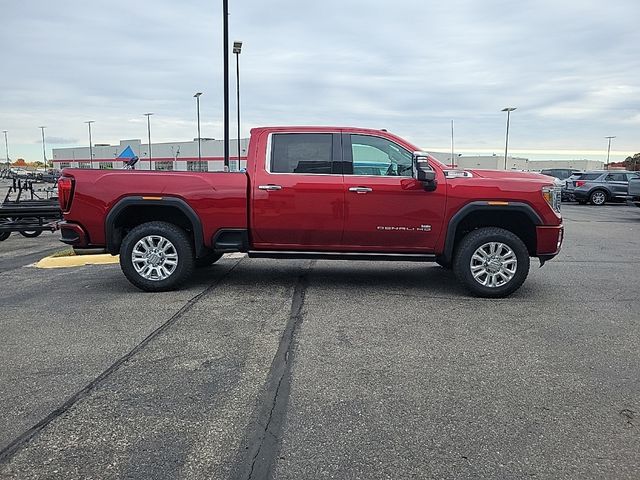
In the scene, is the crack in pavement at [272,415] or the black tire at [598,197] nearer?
the crack in pavement at [272,415]

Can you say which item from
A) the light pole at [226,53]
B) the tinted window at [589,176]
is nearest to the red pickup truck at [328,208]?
the light pole at [226,53]

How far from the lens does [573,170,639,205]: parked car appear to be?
2653 centimetres

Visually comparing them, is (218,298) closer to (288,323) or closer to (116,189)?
(288,323)

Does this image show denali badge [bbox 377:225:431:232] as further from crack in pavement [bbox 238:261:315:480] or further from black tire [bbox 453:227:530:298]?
crack in pavement [bbox 238:261:315:480]

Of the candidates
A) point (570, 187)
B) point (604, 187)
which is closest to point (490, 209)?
point (604, 187)

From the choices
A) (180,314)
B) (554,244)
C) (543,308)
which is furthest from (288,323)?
(554,244)

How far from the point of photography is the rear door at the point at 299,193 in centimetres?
672

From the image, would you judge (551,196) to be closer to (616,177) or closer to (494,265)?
(494,265)

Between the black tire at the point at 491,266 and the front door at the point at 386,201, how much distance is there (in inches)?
16.4

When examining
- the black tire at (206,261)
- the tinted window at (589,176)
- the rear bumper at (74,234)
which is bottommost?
the black tire at (206,261)

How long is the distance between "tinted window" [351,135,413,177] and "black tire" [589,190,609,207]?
76.9 ft

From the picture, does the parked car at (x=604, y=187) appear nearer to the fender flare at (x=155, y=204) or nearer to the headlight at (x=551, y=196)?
the headlight at (x=551, y=196)

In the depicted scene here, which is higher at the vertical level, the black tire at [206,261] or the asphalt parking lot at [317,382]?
the black tire at [206,261]

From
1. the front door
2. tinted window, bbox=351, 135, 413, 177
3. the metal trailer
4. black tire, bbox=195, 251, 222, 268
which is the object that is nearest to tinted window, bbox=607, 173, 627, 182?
the front door
